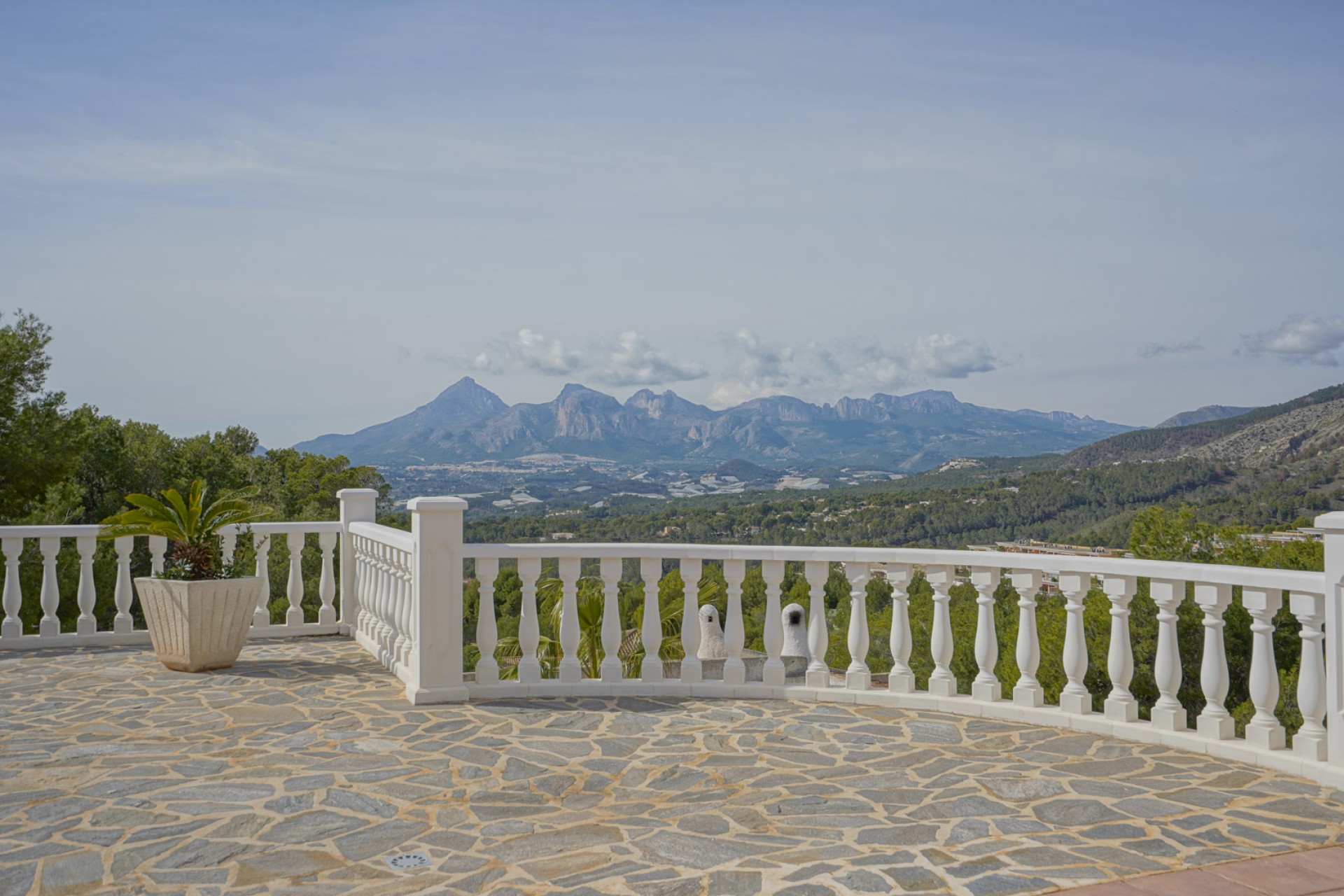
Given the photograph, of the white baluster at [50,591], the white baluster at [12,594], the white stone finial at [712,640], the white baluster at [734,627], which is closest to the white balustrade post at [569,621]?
the white baluster at [734,627]

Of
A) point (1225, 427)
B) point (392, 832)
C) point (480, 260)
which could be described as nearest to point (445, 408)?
point (1225, 427)

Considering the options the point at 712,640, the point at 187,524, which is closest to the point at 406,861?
the point at 187,524

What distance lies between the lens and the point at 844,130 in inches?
426

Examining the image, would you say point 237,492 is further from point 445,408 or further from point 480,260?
point 445,408

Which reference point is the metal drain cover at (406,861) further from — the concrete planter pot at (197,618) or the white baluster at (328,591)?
the white baluster at (328,591)

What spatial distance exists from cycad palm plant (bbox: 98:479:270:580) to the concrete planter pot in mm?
160

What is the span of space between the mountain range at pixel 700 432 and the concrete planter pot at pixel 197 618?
243 ft

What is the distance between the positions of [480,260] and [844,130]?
5.82 meters

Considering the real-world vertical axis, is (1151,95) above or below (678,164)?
above

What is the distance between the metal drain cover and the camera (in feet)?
10.1

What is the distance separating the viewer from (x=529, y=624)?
5.53 metres

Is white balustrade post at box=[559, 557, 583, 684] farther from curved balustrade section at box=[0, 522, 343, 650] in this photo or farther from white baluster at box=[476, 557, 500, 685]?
curved balustrade section at box=[0, 522, 343, 650]

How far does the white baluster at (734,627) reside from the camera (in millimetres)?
5430

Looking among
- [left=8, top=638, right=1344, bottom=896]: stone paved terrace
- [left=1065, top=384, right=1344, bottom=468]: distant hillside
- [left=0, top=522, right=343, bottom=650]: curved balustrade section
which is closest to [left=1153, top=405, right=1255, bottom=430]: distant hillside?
[left=1065, top=384, right=1344, bottom=468]: distant hillside
